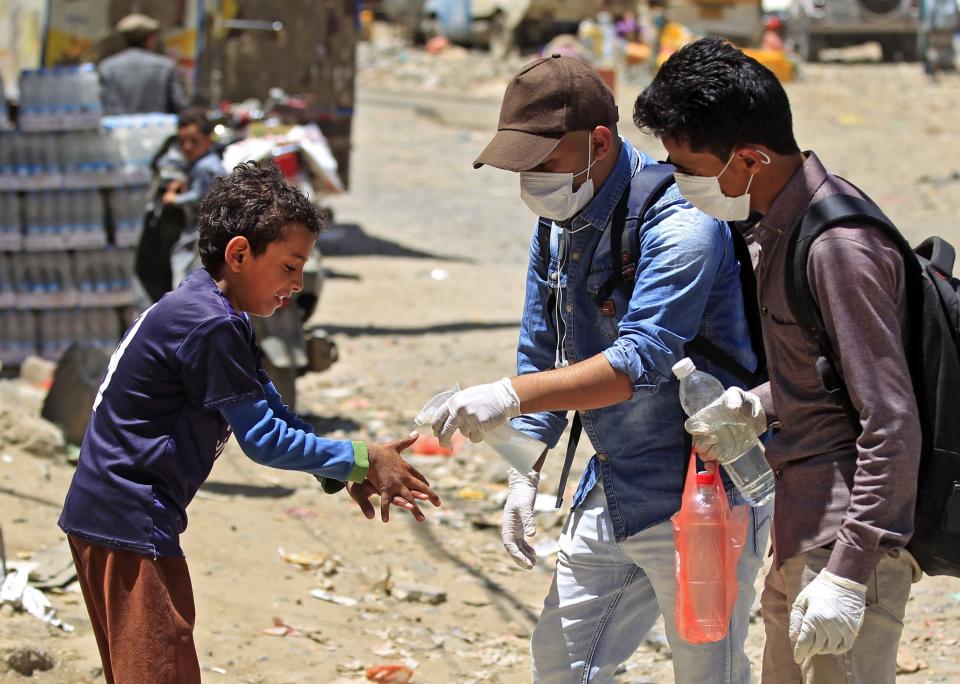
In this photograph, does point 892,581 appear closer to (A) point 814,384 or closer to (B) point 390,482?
(A) point 814,384

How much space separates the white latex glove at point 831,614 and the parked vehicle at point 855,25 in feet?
81.4

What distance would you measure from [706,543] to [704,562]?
4 cm

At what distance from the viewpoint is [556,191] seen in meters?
2.91

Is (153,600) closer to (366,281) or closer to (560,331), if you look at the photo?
(560,331)

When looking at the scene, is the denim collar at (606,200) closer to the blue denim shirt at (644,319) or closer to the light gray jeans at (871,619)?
the blue denim shirt at (644,319)

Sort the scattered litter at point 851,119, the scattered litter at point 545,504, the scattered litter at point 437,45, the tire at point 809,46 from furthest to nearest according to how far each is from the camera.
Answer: the scattered litter at point 437,45
the tire at point 809,46
the scattered litter at point 851,119
the scattered litter at point 545,504

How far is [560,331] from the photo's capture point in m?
3.09

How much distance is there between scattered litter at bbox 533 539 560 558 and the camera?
18.8ft

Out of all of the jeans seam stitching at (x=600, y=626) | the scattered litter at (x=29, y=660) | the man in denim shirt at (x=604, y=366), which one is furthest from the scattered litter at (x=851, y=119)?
the jeans seam stitching at (x=600, y=626)

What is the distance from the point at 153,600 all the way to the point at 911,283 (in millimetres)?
1710

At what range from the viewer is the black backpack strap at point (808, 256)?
94.3 inches

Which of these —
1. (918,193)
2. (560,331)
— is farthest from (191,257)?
(918,193)

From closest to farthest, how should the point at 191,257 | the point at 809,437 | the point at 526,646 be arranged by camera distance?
the point at 809,437 < the point at 526,646 < the point at 191,257

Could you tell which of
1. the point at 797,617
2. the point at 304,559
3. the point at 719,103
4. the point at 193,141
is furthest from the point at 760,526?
the point at 193,141
